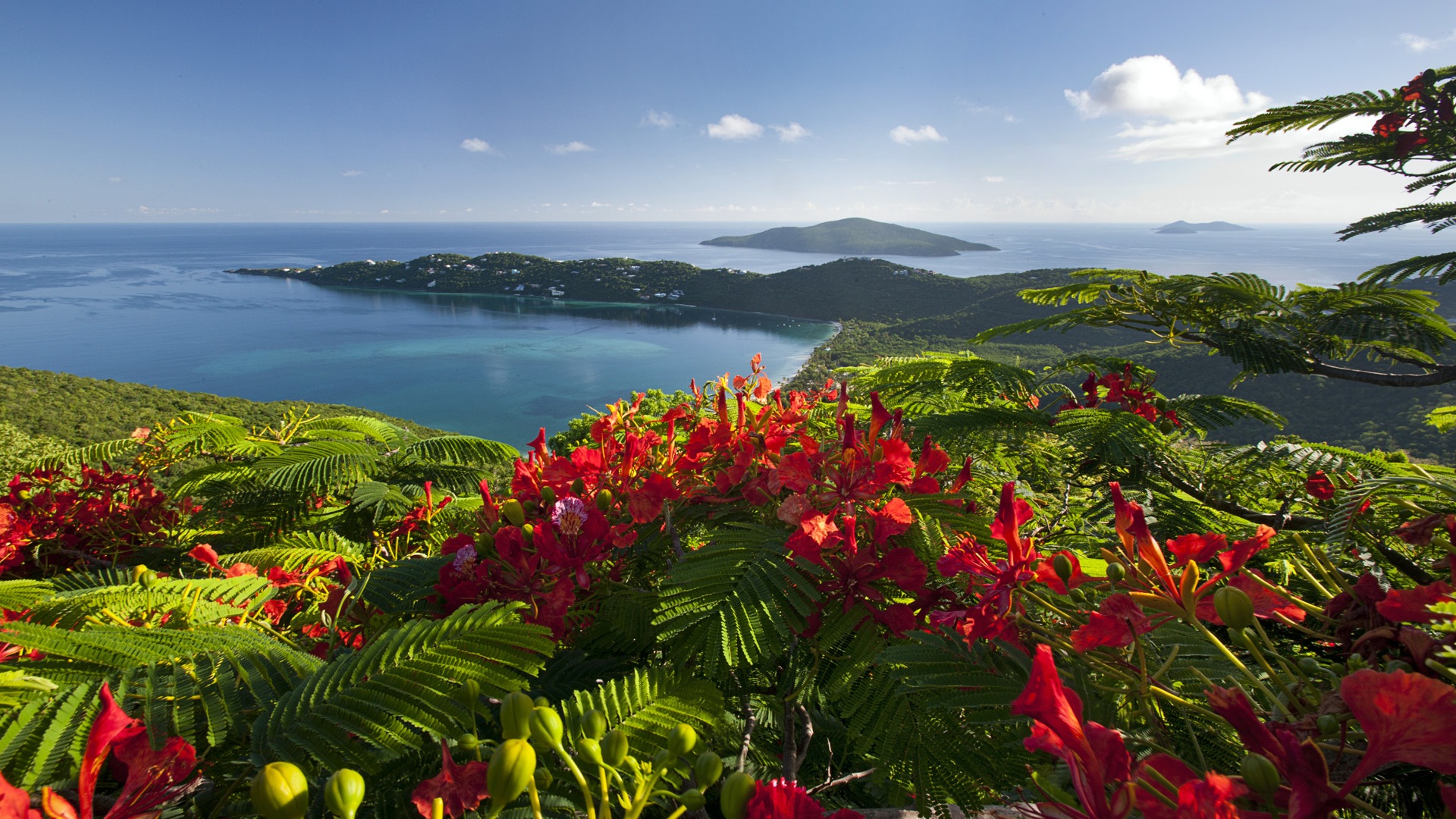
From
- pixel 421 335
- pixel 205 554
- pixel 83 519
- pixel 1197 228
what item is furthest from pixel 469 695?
pixel 1197 228

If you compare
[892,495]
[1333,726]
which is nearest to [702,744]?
[892,495]

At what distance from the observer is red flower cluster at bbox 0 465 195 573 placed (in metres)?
2.56

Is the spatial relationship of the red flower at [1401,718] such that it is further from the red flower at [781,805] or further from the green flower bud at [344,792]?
the green flower bud at [344,792]

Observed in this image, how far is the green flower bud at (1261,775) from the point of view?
397 millimetres

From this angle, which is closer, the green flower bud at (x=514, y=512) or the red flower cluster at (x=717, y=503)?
the red flower cluster at (x=717, y=503)

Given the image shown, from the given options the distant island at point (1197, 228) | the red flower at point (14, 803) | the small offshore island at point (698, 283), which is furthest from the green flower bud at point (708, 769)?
the distant island at point (1197, 228)

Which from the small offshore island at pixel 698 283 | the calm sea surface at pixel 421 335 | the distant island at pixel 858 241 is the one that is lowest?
the calm sea surface at pixel 421 335

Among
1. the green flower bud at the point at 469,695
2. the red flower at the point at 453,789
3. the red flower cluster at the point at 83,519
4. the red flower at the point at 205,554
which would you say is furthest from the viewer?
the red flower cluster at the point at 83,519

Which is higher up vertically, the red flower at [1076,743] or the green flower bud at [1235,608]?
the green flower bud at [1235,608]

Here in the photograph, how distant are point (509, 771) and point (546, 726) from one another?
0.14ft

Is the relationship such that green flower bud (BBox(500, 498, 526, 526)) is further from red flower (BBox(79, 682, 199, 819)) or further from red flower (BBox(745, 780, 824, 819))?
red flower (BBox(745, 780, 824, 819))

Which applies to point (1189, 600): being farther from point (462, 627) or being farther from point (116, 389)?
point (116, 389)

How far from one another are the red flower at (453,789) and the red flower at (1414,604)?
31.5 inches

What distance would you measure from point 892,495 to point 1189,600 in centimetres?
57
